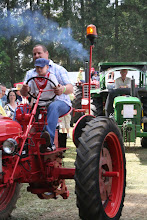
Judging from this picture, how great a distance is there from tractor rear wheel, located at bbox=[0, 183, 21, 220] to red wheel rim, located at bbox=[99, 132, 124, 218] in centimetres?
93

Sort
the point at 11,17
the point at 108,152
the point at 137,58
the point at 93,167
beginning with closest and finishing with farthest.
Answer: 1. the point at 93,167
2. the point at 108,152
3. the point at 11,17
4. the point at 137,58

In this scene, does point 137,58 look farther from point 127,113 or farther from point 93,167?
point 93,167

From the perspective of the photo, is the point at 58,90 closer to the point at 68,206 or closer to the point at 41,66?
the point at 41,66

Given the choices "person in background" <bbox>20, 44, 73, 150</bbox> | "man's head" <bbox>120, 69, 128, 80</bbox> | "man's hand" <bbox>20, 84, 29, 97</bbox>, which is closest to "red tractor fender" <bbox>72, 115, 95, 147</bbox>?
"person in background" <bbox>20, 44, 73, 150</bbox>

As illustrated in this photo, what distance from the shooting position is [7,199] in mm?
4211

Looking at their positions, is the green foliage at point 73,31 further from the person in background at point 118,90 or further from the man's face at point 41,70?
the man's face at point 41,70

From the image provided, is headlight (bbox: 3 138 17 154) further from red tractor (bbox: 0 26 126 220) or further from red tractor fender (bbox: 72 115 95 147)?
red tractor fender (bbox: 72 115 95 147)

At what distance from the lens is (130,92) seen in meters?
8.85

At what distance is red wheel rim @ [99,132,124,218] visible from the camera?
394 centimetres

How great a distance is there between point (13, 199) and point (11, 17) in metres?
23.8

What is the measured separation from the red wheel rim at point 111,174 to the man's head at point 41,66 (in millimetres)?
929

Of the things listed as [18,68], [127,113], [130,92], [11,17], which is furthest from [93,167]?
[18,68]

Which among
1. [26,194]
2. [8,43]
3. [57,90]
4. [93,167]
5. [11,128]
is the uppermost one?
[8,43]

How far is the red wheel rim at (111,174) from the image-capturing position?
3941 mm
